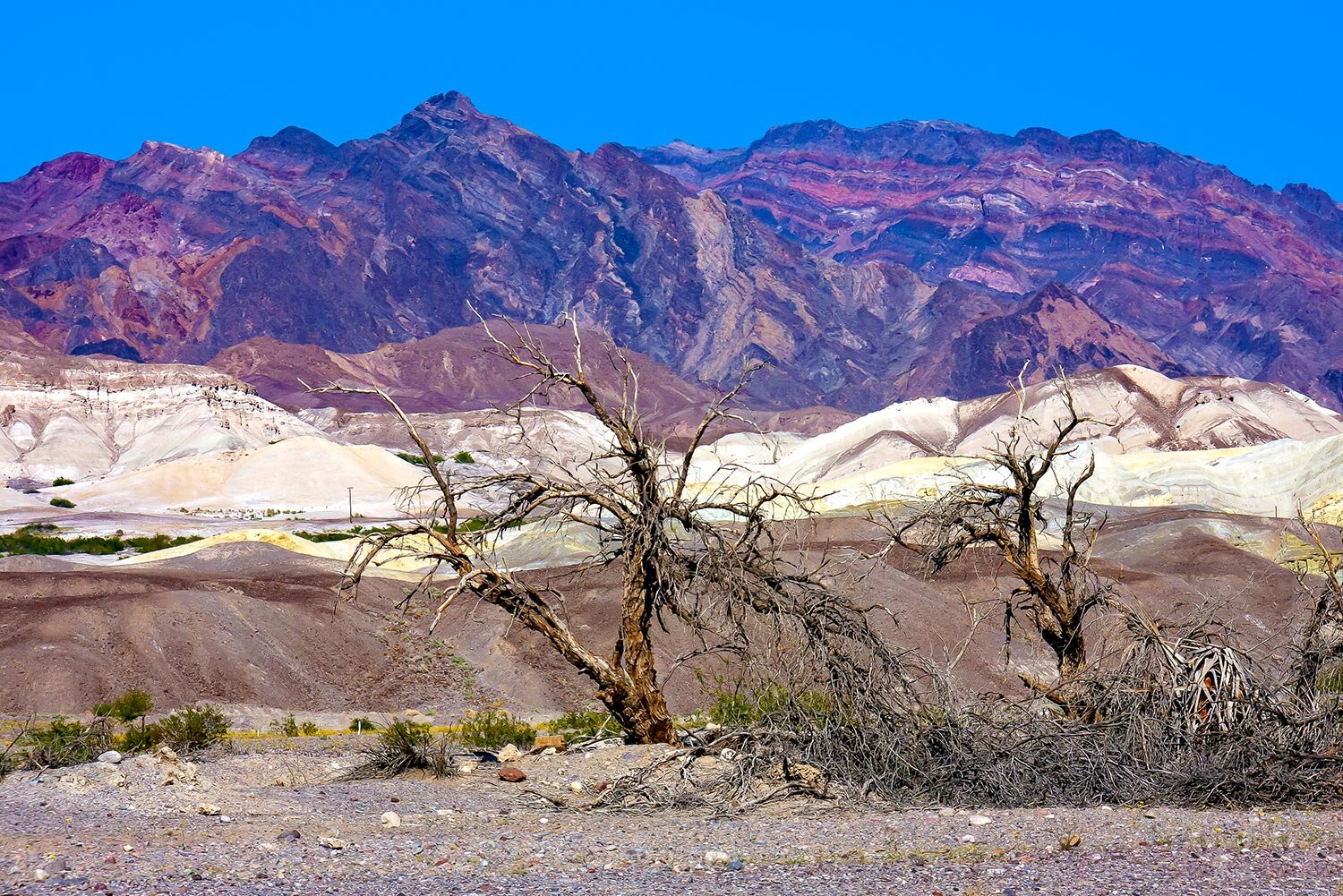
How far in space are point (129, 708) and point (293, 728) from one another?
2698mm

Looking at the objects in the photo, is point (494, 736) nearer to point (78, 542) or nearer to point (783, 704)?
point (783, 704)

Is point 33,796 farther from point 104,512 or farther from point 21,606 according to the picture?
point 104,512

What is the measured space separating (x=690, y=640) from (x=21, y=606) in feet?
50.4

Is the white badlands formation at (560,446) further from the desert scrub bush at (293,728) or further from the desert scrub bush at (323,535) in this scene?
the desert scrub bush at (293,728)

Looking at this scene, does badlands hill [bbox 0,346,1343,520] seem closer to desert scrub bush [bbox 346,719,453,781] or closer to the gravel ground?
desert scrub bush [bbox 346,719,453,781]

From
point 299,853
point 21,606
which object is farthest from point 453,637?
point 299,853

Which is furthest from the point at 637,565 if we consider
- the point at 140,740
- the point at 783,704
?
the point at 140,740

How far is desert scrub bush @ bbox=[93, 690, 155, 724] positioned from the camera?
22.2 m

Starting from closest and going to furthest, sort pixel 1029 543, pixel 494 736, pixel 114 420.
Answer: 1. pixel 1029 543
2. pixel 494 736
3. pixel 114 420

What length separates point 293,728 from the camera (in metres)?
23.5

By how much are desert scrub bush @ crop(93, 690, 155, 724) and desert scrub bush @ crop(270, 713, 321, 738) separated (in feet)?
7.17

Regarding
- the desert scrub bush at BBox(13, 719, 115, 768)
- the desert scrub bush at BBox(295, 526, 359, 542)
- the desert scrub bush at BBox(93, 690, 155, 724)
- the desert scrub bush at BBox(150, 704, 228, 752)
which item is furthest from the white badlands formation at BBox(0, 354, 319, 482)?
the desert scrub bush at BBox(13, 719, 115, 768)

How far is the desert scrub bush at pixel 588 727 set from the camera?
16.9 meters

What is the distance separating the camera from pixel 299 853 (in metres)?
10.5
